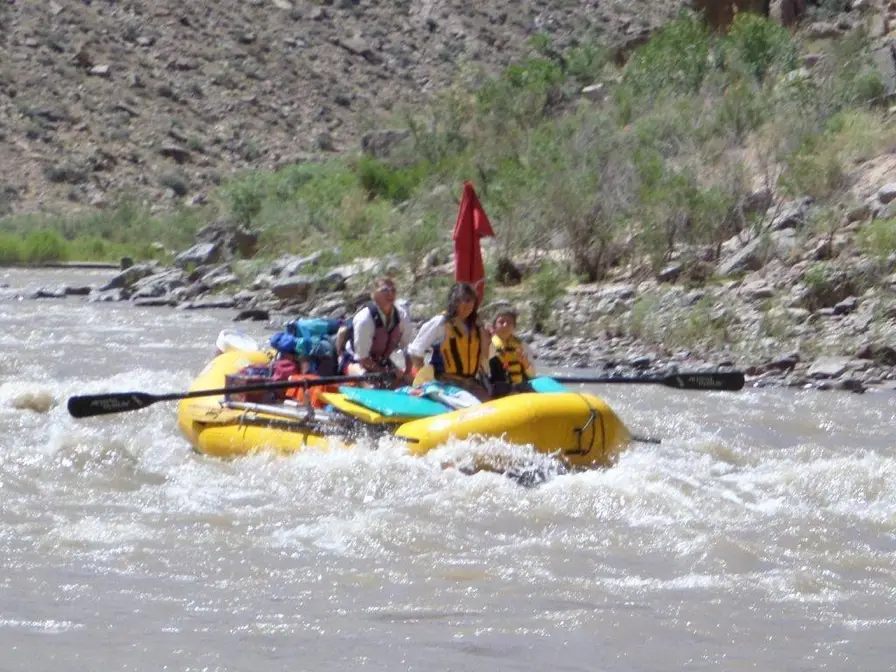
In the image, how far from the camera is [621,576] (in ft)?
21.1

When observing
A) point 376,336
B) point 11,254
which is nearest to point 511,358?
point 376,336

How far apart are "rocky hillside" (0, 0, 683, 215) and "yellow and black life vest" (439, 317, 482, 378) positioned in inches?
1058

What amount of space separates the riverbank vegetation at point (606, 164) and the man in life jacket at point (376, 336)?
7.20 m

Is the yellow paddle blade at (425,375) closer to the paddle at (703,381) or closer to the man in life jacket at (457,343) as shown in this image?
the man in life jacket at (457,343)

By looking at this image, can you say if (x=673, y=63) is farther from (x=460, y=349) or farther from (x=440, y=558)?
(x=440, y=558)

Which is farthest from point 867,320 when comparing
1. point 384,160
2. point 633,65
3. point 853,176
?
point 384,160

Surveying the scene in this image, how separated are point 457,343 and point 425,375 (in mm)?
272

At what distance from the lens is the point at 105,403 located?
357 inches

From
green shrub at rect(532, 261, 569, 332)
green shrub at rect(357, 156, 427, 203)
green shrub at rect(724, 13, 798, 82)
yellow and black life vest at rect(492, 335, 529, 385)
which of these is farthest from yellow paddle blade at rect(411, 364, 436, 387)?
green shrub at rect(357, 156, 427, 203)

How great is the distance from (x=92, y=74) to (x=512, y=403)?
1398 inches

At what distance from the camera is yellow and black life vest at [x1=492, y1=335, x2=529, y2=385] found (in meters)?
9.12

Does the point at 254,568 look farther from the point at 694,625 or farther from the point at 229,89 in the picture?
the point at 229,89

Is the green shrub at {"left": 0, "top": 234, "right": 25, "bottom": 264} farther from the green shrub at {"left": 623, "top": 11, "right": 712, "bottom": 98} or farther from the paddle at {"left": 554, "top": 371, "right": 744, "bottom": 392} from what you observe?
the paddle at {"left": 554, "top": 371, "right": 744, "bottom": 392}

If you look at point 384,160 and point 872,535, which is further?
point 384,160
